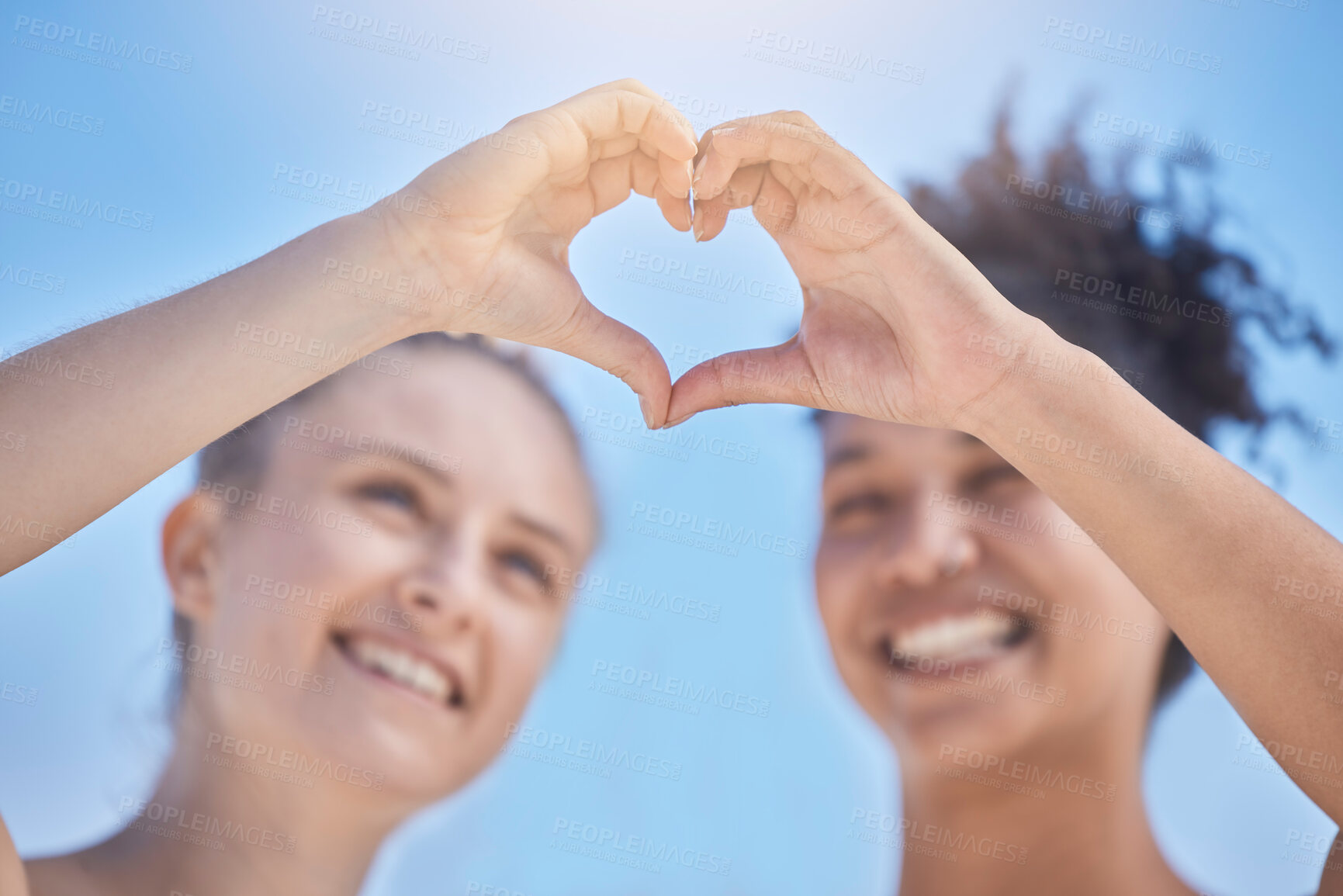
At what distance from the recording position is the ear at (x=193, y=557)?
7.63ft

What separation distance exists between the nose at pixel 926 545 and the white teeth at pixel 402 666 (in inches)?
56.7

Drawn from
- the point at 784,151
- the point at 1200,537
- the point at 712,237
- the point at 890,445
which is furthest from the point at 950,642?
the point at 784,151

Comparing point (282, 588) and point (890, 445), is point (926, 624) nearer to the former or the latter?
point (890, 445)

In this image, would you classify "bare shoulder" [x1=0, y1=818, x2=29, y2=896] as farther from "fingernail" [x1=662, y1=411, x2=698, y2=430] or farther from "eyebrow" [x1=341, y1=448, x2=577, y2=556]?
"fingernail" [x1=662, y1=411, x2=698, y2=430]

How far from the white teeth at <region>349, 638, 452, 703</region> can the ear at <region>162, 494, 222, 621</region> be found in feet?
1.45

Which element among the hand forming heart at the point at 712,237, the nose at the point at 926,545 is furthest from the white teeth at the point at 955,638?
the hand forming heart at the point at 712,237

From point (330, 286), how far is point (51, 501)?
1.84 feet

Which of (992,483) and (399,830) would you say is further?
(399,830)

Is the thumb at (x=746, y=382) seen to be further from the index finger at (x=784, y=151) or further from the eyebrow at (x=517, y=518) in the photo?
the eyebrow at (x=517, y=518)

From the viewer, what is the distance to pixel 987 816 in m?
2.29

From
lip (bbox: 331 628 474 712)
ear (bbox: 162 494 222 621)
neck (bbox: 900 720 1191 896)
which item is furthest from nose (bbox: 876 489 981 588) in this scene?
ear (bbox: 162 494 222 621)

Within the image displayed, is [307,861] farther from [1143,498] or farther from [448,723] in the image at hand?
[1143,498]

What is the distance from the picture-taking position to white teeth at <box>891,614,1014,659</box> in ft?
7.47

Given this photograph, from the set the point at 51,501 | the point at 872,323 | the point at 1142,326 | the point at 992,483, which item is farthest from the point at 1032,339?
the point at 51,501
